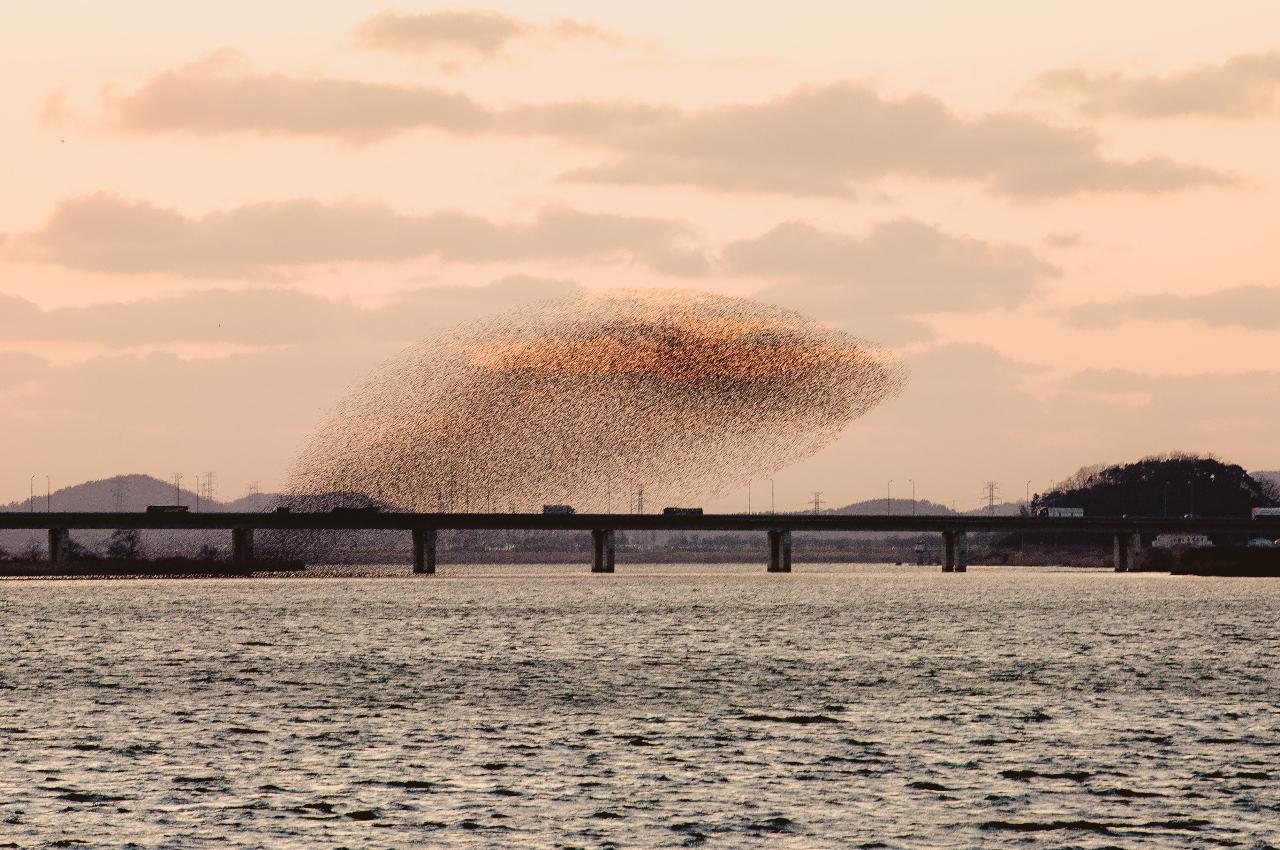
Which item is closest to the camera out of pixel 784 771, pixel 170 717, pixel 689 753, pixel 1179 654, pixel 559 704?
pixel 784 771

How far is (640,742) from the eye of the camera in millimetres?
61875

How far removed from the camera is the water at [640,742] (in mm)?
44094

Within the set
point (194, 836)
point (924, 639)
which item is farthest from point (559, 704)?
point (924, 639)

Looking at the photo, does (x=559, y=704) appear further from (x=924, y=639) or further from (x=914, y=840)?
(x=924, y=639)

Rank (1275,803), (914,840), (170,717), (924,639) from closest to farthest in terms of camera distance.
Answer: (914,840) < (1275,803) < (170,717) < (924,639)

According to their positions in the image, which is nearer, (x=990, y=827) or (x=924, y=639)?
(x=990, y=827)

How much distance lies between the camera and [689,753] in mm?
58312

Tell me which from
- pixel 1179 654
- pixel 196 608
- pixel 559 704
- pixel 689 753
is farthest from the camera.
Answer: pixel 196 608

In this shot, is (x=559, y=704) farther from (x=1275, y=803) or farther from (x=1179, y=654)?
(x=1179, y=654)

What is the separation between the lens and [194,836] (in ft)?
139

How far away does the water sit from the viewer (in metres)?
44.1

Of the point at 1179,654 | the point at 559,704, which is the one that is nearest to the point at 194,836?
the point at 559,704

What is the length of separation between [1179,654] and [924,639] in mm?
23725

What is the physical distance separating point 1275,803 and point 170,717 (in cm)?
4234
